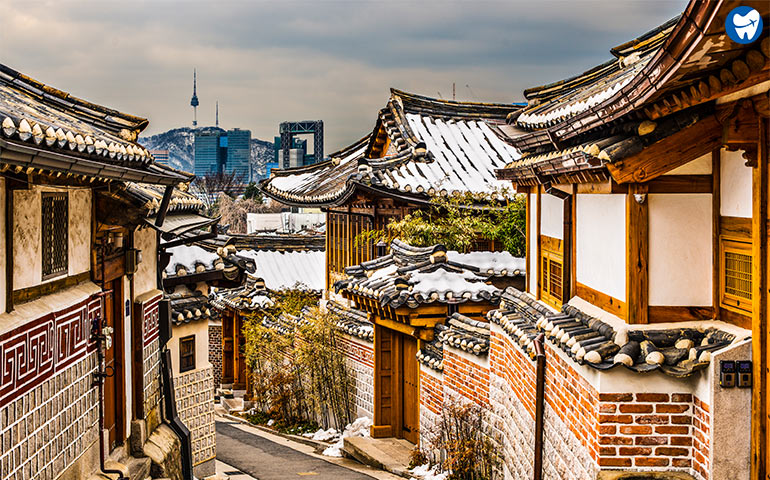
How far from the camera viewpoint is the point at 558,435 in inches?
317

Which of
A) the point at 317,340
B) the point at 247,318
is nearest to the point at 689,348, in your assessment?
the point at 317,340

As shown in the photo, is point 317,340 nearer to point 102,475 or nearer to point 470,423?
point 470,423

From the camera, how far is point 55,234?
8484 mm

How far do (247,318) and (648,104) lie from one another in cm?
2277

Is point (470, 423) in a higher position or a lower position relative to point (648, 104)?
lower

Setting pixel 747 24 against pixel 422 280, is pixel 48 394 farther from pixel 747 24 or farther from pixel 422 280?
pixel 422 280

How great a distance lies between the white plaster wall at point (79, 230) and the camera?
900cm

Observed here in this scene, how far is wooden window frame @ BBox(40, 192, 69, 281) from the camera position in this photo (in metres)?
8.08

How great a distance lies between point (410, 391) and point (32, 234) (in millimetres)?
9968

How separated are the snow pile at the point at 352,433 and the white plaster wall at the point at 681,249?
37.4 feet

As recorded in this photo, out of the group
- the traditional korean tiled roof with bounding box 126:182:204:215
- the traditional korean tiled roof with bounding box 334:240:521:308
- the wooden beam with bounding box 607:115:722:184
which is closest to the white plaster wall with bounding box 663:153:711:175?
the wooden beam with bounding box 607:115:722:184

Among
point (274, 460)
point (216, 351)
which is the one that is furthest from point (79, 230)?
Answer: point (216, 351)

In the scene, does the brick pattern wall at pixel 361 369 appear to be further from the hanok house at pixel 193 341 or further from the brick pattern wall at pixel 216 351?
the brick pattern wall at pixel 216 351

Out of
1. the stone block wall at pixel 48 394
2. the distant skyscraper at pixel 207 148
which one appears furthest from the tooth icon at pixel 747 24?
the distant skyscraper at pixel 207 148
